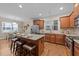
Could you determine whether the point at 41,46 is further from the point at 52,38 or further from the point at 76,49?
the point at 76,49

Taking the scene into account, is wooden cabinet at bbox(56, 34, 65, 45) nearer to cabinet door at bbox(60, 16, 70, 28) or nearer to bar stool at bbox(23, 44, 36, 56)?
cabinet door at bbox(60, 16, 70, 28)

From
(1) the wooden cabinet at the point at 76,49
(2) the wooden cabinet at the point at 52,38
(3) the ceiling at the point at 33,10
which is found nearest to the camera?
(1) the wooden cabinet at the point at 76,49

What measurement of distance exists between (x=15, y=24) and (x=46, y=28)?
0.54 metres

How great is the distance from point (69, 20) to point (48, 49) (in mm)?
600

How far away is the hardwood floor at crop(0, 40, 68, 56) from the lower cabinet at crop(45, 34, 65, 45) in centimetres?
7

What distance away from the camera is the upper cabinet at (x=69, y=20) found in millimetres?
1431

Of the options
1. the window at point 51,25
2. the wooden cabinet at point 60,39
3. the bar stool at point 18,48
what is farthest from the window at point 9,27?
the wooden cabinet at point 60,39

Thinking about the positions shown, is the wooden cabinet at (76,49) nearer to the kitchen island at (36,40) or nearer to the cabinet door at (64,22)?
the cabinet door at (64,22)

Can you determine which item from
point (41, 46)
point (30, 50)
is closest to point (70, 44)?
point (41, 46)

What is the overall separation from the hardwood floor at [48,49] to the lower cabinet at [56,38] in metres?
0.07

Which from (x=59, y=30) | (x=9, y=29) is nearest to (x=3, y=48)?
(x=9, y=29)

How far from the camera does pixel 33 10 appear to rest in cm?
148

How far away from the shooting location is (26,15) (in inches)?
59.9

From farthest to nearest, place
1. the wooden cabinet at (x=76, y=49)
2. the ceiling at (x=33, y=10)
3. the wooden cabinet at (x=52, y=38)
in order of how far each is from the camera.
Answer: the wooden cabinet at (x=52, y=38), the ceiling at (x=33, y=10), the wooden cabinet at (x=76, y=49)
